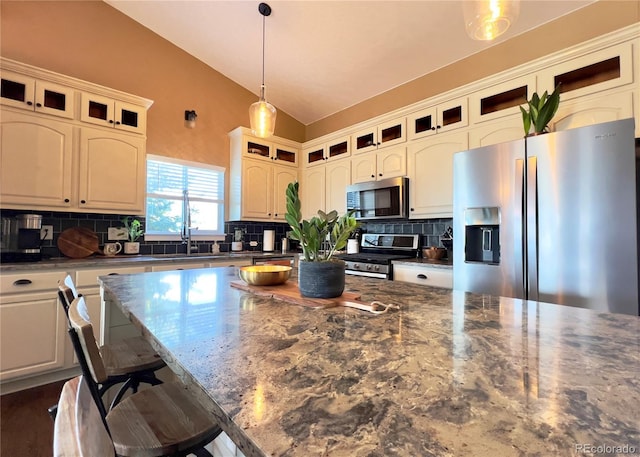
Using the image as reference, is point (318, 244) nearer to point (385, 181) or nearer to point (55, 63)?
point (385, 181)

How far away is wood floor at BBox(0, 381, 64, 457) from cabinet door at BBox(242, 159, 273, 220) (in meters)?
2.36

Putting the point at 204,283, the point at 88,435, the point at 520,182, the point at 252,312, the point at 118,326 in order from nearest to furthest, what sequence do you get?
the point at 88,435 → the point at 252,312 → the point at 204,283 → the point at 118,326 → the point at 520,182

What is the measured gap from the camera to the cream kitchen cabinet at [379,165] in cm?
325

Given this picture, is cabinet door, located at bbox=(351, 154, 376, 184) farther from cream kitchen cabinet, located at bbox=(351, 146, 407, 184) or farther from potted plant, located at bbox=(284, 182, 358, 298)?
potted plant, located at bbox=(284, 182, 358, 298)

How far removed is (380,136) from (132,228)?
2.86 m

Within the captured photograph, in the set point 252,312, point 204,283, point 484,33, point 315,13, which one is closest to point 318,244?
point 252,312

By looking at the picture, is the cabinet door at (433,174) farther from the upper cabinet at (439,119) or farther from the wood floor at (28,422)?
the wood floor at (28,422)

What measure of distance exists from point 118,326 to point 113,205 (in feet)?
5.39

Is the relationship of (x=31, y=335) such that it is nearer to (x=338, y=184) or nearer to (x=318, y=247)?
(x=318, y=247)

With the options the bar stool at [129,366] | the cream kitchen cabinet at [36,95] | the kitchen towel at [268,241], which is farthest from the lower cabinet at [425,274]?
the cream kitchen cabinet at [36,95]

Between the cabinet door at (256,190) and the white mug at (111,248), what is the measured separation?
1.36m

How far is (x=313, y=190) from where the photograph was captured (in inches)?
167

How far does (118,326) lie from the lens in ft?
5.39
